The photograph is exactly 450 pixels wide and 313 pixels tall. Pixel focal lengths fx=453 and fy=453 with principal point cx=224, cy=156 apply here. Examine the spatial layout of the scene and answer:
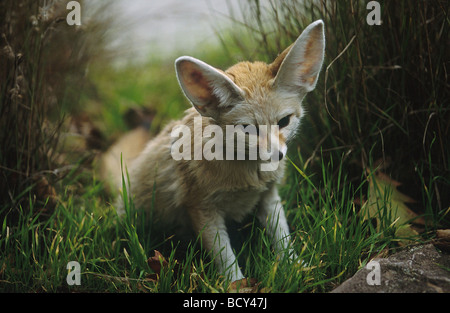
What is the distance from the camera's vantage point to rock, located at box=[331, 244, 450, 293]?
2137 mm

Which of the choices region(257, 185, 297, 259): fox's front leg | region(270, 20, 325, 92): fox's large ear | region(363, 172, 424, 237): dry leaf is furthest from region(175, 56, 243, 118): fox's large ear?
region(363, 172, 424, 237): dry leaf

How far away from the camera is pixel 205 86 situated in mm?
2273

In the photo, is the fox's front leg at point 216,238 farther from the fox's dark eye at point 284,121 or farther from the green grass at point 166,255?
the fox's dark eye at point 284,121

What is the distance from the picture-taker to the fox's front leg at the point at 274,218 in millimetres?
2714

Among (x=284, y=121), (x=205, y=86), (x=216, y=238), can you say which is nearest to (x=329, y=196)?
(x=284, y=121)

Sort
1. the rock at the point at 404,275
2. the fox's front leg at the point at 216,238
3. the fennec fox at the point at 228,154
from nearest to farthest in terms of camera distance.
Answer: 1. the rock at the point at 404,275
2. the fennec fox at the point at 228,154
3. the fox's front leg at the point at 216,238

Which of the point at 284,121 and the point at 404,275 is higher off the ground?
the point at 284,121

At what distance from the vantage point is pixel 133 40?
495 centimetres

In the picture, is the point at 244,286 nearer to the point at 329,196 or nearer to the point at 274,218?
the point at 274,218

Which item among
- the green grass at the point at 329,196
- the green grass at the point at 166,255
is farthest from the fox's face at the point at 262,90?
the green grass at the point at 166,255

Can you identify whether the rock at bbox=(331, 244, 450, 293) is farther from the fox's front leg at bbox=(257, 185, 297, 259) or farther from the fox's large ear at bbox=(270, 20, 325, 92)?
the fox's large ear at bbox=(270, 20, 325, 92)

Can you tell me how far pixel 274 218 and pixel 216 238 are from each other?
428mm

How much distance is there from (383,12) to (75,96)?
2995mm
